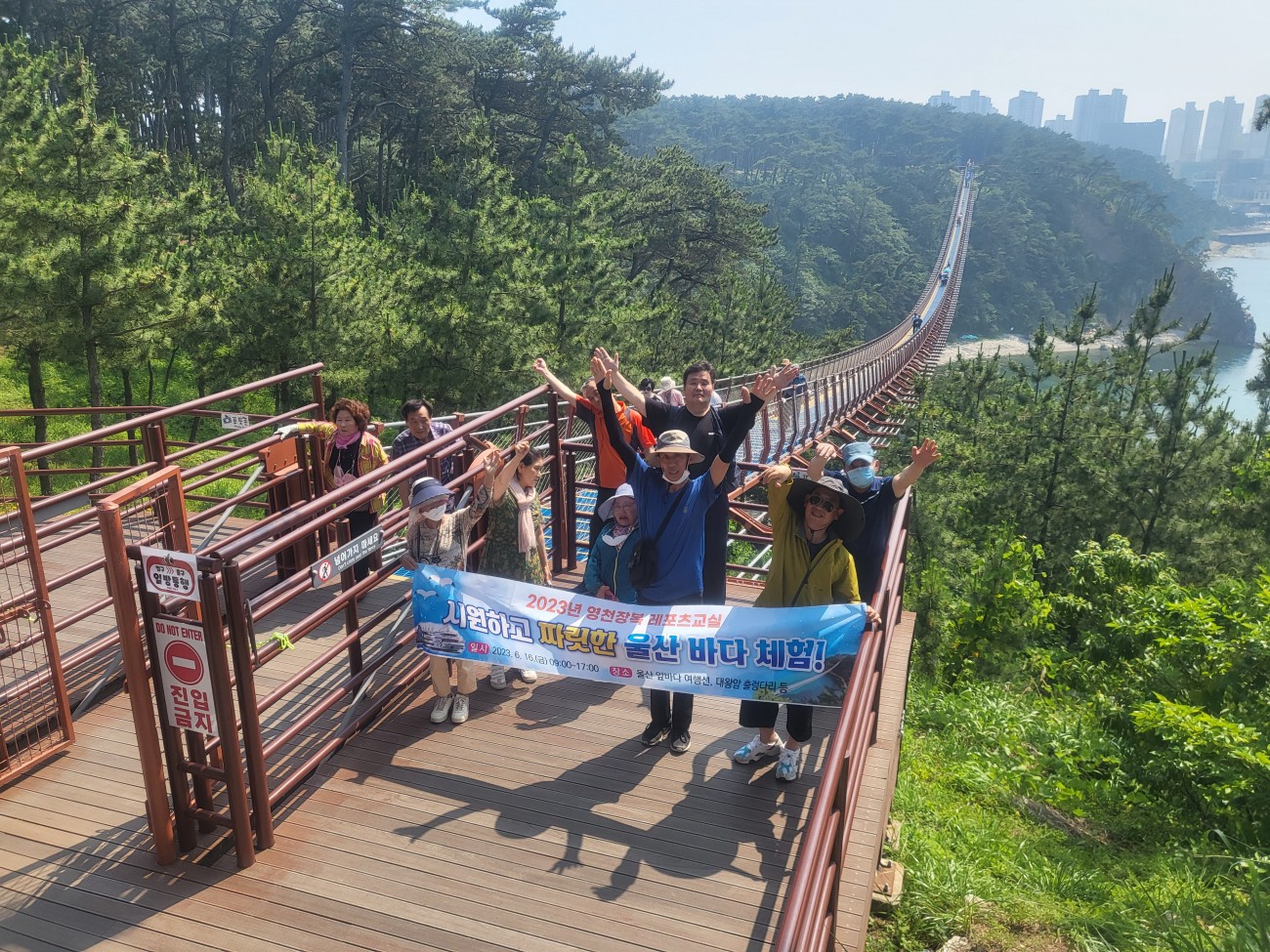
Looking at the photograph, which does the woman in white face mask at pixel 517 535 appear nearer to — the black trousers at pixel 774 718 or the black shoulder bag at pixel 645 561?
the black shoulder bag at pixel 645 561

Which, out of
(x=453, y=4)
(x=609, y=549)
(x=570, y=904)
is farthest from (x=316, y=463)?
(x=453, y=4)

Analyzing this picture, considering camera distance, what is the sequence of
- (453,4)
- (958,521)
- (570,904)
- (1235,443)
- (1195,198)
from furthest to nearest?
1. (1195,198)
2. (453,4)
3. (1235,443)
4. (958,521)
5. (570,904)

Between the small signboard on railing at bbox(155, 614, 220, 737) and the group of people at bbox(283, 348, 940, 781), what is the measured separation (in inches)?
45.6

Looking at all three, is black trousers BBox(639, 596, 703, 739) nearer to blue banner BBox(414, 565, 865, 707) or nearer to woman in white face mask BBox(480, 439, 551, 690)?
blue banner BBox(414, 565, 865, 707)

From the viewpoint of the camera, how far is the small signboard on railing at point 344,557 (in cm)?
345

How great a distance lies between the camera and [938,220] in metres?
116

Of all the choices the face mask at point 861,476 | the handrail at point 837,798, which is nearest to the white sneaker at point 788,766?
the handrail at point 837,798

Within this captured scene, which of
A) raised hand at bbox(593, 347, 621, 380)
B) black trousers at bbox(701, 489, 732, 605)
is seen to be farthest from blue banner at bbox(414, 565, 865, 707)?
raised hand at bbox(593, 347, 621, 380)

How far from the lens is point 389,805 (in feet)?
12.2

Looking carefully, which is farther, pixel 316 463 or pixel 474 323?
pixel 474 323

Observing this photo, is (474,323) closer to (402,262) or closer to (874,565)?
(402,262)

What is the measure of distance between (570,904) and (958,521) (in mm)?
15754

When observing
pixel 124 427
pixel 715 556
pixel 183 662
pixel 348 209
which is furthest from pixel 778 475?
pixel 348 209

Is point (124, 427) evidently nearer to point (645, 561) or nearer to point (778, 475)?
point (645, 561)
